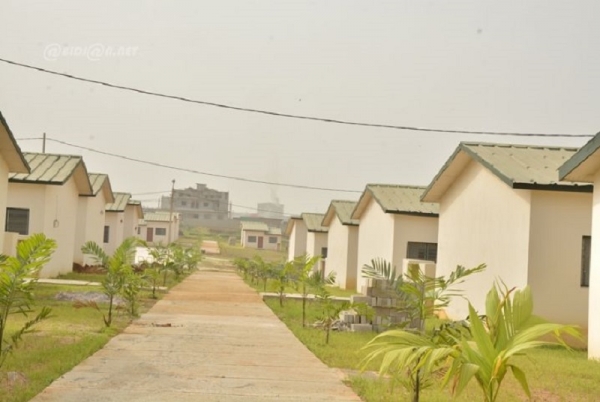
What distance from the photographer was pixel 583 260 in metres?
14.8

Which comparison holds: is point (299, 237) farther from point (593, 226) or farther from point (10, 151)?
point (593, 226)

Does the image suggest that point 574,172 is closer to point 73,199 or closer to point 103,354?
point 103,354

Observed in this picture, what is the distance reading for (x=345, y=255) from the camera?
107 feet

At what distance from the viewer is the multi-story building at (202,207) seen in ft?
385

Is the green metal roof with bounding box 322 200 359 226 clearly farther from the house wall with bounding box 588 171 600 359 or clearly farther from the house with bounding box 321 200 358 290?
the house wall with bounding box 588 171 600 359

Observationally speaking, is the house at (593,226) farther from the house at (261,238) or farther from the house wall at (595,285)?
the house at (261,238)

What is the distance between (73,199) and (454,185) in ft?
56.3

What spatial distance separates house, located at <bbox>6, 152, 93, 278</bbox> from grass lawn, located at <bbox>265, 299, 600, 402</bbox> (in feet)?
44.1

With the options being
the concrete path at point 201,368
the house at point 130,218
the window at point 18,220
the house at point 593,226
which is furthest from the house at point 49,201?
the house at point 130,218

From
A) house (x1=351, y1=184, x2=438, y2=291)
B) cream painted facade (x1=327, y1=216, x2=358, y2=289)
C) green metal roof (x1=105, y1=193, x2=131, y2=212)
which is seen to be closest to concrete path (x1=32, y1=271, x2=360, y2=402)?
house (x1=351, y1=184, x2=438, y2=291)

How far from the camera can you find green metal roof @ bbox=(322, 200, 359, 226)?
1281 inches

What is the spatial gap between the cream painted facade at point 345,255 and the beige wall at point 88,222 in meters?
11.7

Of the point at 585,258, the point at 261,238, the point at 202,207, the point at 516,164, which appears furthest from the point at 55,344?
the point at 202,207

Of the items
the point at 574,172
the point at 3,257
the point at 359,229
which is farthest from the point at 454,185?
the point at 3,257
